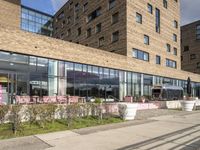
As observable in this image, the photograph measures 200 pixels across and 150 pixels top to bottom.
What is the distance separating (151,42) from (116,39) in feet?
20.5

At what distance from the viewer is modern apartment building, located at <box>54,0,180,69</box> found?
3391 centimetres

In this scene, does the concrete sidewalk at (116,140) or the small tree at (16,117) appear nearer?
the concrete sidewalk at (116,140)

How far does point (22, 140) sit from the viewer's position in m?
9.24

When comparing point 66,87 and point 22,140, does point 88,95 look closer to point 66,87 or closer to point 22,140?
point 66,87

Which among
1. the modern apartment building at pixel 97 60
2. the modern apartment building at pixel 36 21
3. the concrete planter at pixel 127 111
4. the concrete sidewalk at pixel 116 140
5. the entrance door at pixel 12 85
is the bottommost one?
the concrete sidewalk at pixel 116 140

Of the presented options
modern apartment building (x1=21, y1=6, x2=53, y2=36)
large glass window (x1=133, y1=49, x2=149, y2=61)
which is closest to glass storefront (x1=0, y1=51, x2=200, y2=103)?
large glass window (x1=133, y1=49, x2=149, y2=61)

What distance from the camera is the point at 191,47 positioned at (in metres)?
60.1

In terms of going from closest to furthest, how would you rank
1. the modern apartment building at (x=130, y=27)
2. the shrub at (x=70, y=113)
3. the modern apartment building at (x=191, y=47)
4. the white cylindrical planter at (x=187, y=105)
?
the shrub at (x=70, y=113)
the white cylindrical planter at (x=187, y=105)
the modern apartment building at (x=130, y=27)
the modern apartment building at (x=191, y=47)

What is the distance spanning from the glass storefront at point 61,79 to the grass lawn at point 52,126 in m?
7.01

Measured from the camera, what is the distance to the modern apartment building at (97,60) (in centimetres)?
2012

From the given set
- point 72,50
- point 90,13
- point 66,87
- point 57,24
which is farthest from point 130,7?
point 57,24

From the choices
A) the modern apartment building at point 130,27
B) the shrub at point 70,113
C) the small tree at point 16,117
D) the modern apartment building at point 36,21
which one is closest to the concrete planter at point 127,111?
the shrub at point 70,113

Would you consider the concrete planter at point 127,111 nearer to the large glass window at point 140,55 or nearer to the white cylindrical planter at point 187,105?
the white cylindrical planter at point 187,105

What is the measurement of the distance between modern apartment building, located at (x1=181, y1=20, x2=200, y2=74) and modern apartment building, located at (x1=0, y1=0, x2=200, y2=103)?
38.7 feet
